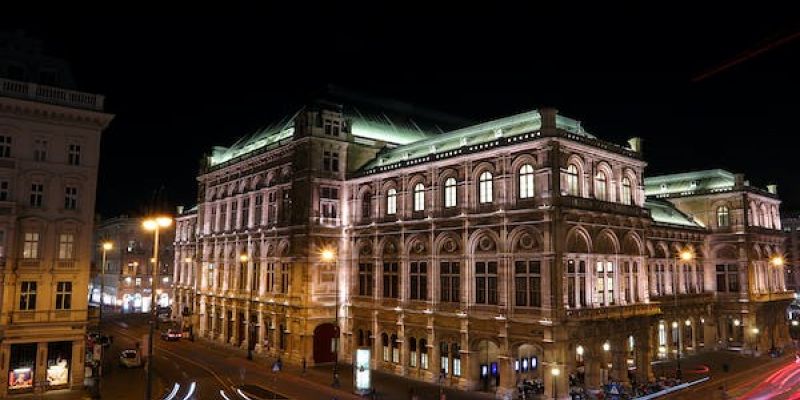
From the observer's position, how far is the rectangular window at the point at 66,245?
39438 mm

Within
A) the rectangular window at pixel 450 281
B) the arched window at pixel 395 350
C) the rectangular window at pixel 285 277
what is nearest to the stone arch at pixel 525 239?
the rectangular window at pixel 450 281

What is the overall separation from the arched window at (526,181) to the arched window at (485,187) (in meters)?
2.82

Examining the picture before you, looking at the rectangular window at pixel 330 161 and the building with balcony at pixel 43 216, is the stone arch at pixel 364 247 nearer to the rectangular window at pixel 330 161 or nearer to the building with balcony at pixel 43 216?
the rectangular window at pixel 330 161

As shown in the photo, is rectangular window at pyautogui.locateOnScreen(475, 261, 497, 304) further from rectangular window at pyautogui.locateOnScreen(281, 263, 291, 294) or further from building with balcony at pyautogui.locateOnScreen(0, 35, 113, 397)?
building with balcony at pyautogui.locateOnScreen(0, 35, 113, 397)

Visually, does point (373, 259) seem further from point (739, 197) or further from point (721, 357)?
point (739, 197)

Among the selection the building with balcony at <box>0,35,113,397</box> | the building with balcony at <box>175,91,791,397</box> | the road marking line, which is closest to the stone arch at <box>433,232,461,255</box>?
the building with balcony at <box>175,91,791,397</box>

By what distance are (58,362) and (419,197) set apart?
29117 millimetres

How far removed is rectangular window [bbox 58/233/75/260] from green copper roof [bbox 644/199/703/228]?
52194 mm

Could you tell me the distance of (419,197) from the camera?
4912 cm

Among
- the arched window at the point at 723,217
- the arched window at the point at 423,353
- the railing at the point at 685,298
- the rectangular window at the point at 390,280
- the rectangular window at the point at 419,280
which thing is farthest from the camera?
the arched window at the point at 723,217

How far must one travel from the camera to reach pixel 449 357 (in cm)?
4409

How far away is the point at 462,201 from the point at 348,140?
17.0 m

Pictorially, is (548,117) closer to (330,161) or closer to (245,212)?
(330,161)

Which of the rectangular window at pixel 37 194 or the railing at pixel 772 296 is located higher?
the rectangular window at pixel 37 194
